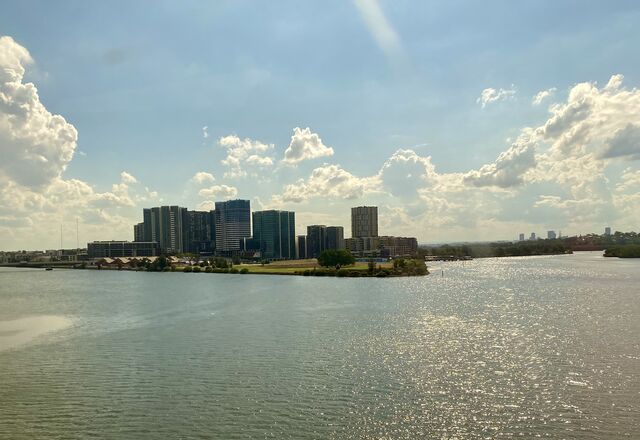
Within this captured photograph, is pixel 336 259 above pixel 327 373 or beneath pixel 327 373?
above

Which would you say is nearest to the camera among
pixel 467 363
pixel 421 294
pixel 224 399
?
pixel 224 399

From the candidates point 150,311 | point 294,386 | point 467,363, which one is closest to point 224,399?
point 294,386

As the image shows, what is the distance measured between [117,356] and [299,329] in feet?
64.2

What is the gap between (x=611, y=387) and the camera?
32.4m

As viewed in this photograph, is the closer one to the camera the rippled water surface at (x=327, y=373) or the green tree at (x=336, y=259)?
the rippled water surface at (x=327, y=373)

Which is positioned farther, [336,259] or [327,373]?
[336,259]

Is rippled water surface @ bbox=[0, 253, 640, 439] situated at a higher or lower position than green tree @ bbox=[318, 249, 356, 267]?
lower

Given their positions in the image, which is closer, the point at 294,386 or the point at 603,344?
the point at 294,386

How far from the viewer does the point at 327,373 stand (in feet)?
122

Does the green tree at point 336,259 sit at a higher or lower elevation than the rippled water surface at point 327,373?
higher

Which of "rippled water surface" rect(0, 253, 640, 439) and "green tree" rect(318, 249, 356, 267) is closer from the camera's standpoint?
"rippled water surface" rect(0, 253, 640, 439)

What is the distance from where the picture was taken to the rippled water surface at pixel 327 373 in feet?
89.1

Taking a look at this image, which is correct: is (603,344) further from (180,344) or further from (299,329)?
(180,344)

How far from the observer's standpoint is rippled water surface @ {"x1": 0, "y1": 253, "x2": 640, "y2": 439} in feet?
89.1
